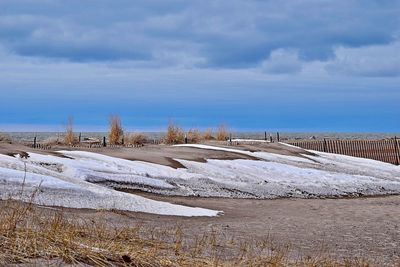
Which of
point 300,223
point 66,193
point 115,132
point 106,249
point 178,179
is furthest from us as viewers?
point 115,132

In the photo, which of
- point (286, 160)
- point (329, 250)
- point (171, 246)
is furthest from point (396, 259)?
point (286, 160)

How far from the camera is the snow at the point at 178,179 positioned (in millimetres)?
15055

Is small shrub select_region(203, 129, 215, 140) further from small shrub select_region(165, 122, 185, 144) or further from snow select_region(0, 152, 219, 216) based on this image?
snow select_region(0, 152, 219, 216)

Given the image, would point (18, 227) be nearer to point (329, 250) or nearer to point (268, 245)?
point (268, 245)

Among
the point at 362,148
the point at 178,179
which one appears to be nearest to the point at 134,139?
the point at 362,148

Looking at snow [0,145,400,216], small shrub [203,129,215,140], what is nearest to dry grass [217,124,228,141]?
small shrub [203,129,215,140]

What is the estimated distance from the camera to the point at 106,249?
279 inches

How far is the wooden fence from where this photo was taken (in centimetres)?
4081

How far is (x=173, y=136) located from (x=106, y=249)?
107 ft

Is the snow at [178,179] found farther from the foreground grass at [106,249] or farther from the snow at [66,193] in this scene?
the foreground grass at [106,249]

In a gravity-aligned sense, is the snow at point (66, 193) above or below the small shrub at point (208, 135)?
below

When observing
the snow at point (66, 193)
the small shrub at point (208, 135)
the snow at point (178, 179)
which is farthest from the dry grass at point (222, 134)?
the snow at point (66, 193)

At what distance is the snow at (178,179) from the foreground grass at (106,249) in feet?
17.4

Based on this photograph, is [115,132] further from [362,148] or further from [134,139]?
[362,148]
